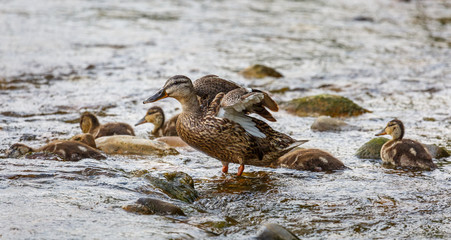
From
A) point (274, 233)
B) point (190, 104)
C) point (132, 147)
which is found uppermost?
point (190, 104)

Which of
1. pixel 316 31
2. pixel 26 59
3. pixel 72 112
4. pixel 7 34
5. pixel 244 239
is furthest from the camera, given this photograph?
pixel 316 31

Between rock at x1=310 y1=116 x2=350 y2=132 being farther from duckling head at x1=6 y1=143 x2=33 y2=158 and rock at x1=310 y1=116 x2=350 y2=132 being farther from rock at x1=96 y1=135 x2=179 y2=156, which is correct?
duckling head at x1=6 y1=143 x2=33 y2=158

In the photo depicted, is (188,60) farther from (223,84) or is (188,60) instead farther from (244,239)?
(244,239)

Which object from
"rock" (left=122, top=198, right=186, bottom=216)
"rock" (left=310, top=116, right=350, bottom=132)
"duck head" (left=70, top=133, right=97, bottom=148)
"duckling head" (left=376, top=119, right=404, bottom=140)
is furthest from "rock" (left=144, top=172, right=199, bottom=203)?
"rock" (left=310, top=116, right=350, bottom=132)

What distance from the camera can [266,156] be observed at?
5.90 meters

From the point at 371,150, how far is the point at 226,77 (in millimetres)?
4578

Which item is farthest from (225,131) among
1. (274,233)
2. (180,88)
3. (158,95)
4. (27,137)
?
(27,137)

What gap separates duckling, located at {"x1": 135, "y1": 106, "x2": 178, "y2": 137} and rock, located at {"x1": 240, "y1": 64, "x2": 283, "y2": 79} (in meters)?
3.17

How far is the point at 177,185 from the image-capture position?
5.12 metres

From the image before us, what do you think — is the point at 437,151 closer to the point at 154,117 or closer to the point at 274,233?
the point at 274,233

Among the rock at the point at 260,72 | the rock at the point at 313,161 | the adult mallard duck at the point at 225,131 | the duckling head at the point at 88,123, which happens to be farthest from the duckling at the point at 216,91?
the rock at the point at 260,72

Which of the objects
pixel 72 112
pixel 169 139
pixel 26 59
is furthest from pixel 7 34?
pixel 169 139

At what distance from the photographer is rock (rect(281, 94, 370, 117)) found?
8.43 metres

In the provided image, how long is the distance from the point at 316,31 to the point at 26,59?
22.4ft
